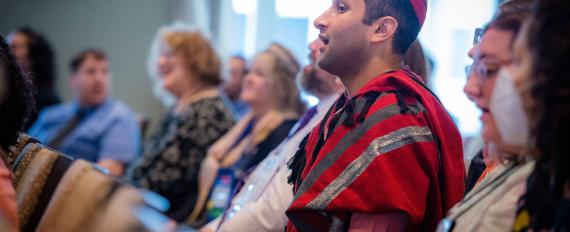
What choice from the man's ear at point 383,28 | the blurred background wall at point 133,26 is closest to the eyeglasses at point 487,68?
the man's ear at point 383,28

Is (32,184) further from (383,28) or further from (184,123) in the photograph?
(184,123)

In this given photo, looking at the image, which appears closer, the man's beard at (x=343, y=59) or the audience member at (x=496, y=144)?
the audience member at (x=496, y=144)

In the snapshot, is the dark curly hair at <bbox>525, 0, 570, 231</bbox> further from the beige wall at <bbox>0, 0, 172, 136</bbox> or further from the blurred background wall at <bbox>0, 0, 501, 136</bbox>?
the beige wall at <bbox>0, 0, 172, 136</bbox>

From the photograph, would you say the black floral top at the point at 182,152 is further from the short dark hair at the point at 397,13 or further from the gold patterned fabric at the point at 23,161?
the short dark hair at the point at 397,13

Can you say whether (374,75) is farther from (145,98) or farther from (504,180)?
(145,98)

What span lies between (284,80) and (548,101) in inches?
90.8

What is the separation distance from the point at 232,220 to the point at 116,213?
54 centimetres

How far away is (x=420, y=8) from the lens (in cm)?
170

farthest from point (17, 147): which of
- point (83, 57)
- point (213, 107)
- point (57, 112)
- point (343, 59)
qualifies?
point (83, 57)

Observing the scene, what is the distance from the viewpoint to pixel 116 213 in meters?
1.55

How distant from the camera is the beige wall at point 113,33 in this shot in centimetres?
629

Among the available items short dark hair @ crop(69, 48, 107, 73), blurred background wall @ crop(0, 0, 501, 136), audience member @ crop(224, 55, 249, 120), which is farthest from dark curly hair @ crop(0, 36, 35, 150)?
blurred background wall @ crop(0, 0, 501, 136)

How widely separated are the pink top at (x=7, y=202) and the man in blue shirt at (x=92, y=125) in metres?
2.39

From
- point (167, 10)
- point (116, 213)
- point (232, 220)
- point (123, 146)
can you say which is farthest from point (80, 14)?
point (116, 213)
